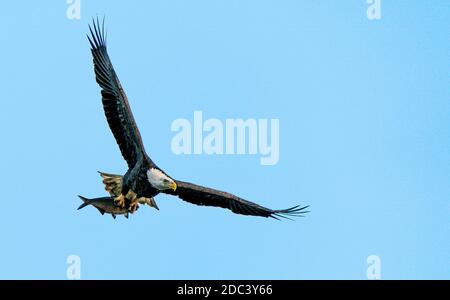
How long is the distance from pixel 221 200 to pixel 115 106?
80.8 inches

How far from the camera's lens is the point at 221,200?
1744cm

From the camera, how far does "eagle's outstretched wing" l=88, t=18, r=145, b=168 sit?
16.5 m

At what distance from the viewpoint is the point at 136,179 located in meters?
16.6

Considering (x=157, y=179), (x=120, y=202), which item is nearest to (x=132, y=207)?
(x=120, y=202)

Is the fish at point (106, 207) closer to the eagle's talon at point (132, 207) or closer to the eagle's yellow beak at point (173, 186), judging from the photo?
the eagle's talon at point (132, 207)

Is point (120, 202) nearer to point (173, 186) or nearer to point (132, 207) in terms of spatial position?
point (132, 207)

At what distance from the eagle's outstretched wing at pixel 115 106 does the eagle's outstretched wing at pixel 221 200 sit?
35.9 inches

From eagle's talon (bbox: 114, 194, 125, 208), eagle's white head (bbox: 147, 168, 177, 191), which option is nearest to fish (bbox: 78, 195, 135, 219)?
eagle's talon (bbox: 114, 194, 125, 208)

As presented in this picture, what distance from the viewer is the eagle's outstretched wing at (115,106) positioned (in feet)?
54.1
